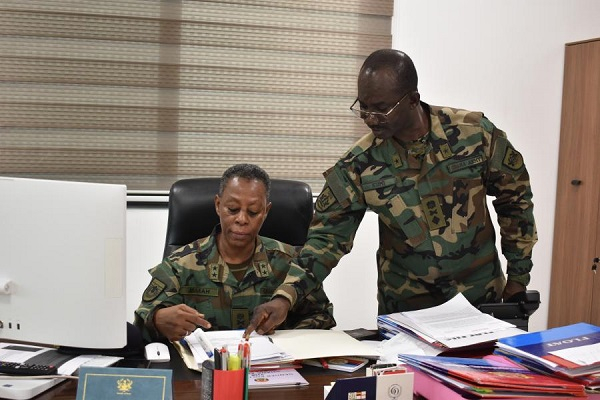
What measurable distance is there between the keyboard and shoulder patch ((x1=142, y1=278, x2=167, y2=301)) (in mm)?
527

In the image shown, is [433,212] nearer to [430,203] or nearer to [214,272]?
[430,203]

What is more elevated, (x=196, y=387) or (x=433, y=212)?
(x=433, y=212)

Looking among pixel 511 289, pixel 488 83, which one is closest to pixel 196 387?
pixel 511 289

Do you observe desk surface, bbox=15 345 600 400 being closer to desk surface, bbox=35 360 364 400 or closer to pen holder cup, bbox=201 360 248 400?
Result: desk surface, bbox=35 360 364 400

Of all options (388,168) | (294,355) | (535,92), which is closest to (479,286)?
(388,168)

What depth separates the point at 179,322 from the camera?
1804 millimetres

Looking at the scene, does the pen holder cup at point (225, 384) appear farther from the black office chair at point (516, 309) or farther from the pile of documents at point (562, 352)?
the black office chair at point (516, 309)

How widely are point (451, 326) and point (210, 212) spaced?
934mm

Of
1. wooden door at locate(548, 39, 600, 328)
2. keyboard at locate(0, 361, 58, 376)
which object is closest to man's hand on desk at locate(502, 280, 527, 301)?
keyboard at locate(0, 361, 58, 376)

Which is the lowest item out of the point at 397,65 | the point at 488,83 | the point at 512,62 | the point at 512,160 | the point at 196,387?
the point at 196,387

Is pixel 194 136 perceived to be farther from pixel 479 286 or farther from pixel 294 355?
pixel 294 355

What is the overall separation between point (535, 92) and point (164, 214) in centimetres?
217

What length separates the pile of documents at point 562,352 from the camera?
1.44 meters

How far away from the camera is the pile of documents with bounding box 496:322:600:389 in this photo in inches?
56.8
